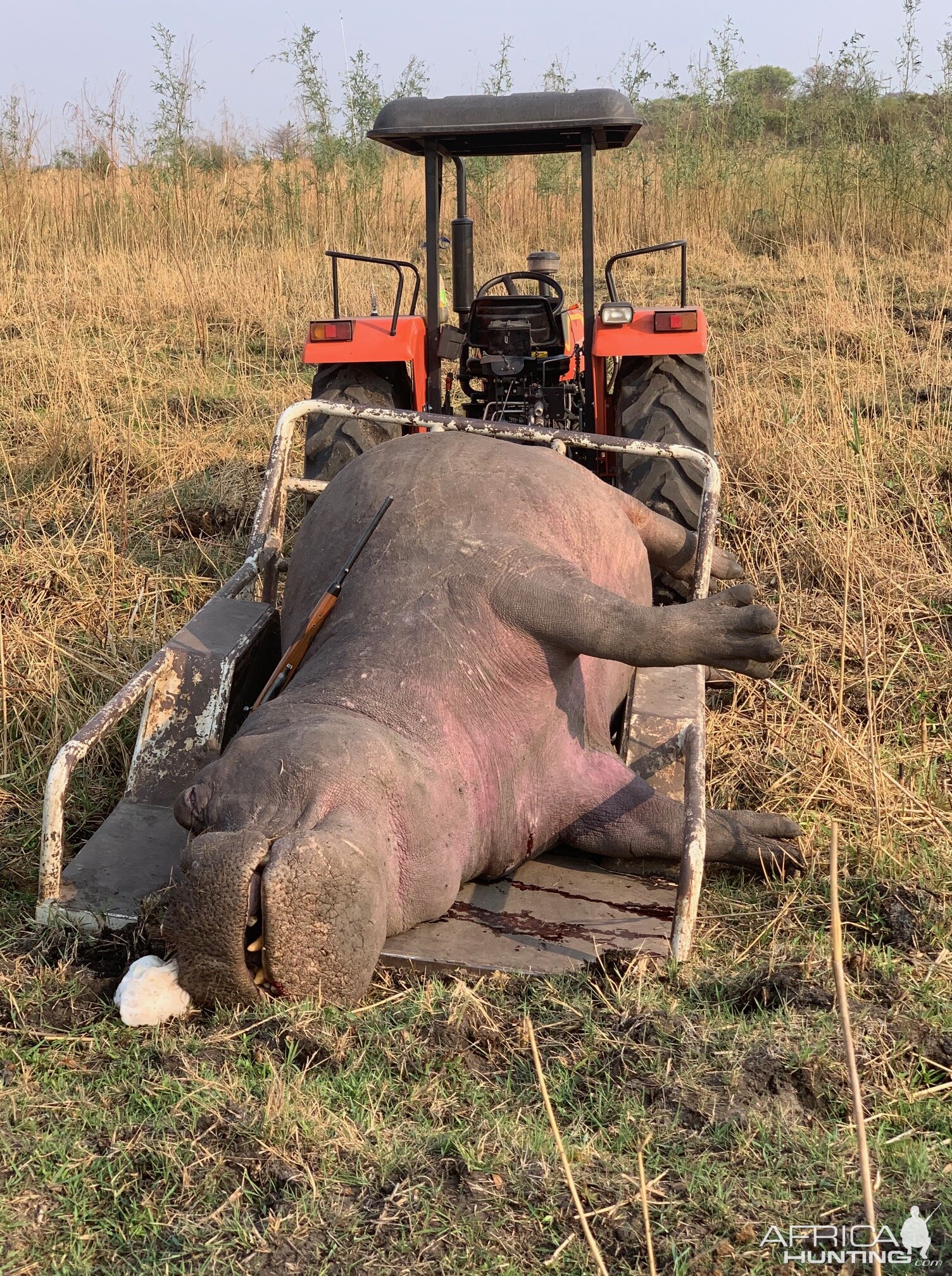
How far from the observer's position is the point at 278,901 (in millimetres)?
2502

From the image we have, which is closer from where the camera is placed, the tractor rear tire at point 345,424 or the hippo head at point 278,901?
the hippo head at point 278,901

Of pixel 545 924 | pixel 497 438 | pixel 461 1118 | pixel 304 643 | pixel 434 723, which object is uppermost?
pixel 497 438

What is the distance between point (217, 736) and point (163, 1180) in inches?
59.9

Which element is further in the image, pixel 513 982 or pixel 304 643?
pixel 304 643

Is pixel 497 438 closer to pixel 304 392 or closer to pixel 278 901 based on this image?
pixel 278 901

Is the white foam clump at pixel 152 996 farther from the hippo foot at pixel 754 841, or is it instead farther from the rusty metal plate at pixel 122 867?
the hippo foot at pixel 754 841

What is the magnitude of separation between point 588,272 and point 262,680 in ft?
7.70

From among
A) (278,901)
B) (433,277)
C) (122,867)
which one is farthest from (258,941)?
(433,277)

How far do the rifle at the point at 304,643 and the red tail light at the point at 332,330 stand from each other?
73.5 inches

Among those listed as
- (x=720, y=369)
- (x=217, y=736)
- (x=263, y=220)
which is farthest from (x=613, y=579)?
(x=263, y=220)

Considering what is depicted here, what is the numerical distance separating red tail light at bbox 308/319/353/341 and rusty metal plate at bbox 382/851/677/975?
8.55 feet

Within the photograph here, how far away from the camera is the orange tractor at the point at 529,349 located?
4.93m

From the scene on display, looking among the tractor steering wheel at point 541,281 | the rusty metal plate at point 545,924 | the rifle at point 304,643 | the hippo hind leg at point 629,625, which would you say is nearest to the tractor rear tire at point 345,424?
the tractor steering wheel at point 541,281

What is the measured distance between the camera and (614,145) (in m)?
5.48
